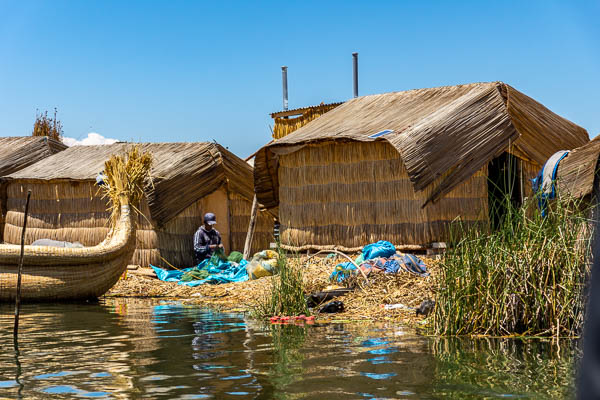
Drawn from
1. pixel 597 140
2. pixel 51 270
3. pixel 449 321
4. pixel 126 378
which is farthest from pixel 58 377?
pixel 51 270

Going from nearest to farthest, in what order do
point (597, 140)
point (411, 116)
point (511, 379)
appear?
point (511, 379), point (597, 140), point (411, 116)

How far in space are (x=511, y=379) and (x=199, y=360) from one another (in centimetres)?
224

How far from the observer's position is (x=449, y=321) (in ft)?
22.0

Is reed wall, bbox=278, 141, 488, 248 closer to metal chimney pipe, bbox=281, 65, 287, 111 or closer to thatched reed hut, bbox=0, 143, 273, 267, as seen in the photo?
thatched reed hut, bbox=0, 143, 273, 267

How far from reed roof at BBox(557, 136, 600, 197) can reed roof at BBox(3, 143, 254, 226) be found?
8.58m

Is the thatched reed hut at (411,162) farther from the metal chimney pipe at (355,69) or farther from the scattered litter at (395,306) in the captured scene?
the metal chimney pipe at (355,69)

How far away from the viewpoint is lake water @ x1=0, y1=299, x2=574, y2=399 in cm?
446

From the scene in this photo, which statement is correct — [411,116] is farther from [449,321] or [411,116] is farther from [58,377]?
[58,377]

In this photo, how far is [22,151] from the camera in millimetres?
20938

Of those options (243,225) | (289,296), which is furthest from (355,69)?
(289,296)

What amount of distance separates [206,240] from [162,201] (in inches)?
59.5

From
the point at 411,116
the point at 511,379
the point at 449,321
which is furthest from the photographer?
the point at 411,116

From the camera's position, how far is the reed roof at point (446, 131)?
1239cm

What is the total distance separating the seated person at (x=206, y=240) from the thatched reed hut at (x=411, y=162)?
1302 millimetres
